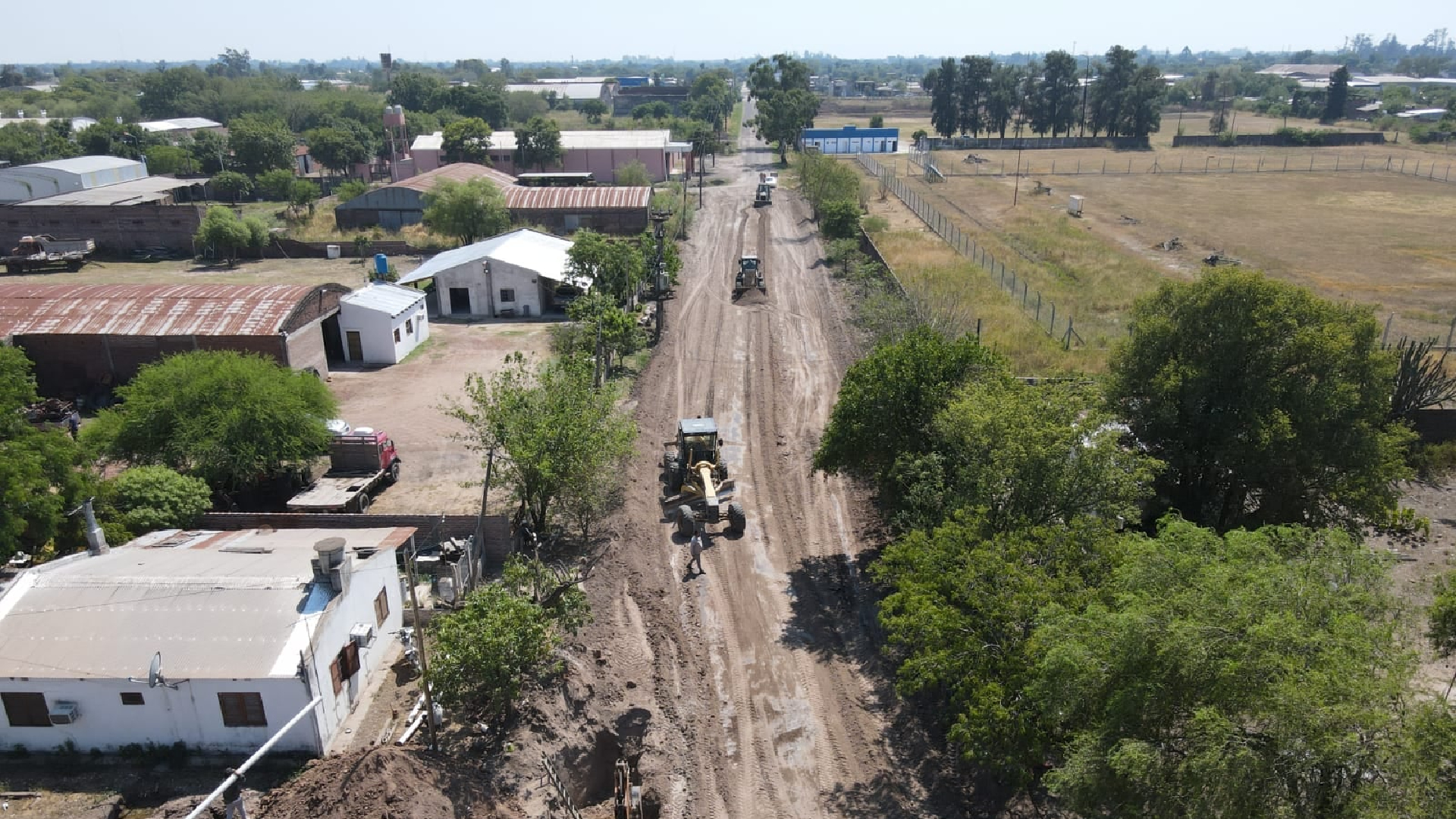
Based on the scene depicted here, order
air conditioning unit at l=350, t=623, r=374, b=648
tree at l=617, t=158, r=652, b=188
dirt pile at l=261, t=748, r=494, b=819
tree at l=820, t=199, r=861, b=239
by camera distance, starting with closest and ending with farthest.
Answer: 1. dirt pile at l=261, t=748, r=494, b=819
2. air conditioning unit at l=350, t=623, r=374, b=648
3. tree at l=820, t=199, r=861, b=239
4. tree at l=617, t=158, r=652, b=188

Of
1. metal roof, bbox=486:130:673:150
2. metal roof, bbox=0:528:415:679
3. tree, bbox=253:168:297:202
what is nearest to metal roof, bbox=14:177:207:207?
tree, bbox=253:168:297:202

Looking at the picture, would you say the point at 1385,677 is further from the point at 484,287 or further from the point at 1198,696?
the point at 484,287

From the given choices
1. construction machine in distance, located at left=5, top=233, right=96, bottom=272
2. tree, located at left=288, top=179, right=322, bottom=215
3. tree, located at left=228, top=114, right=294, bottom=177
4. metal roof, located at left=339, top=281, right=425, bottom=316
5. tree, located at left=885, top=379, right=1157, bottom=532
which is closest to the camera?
tree, located at left=885, top=379, right=1157, bottom=532

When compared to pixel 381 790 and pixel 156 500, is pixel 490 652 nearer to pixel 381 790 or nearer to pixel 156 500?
pixel 381 790

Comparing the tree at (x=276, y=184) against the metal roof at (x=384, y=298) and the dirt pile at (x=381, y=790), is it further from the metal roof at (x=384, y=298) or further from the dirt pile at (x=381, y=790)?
the dirt pile at (x=381, y=790)

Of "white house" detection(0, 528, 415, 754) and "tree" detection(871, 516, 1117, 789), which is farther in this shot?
"white house" detection(0, 528, 415, 754)

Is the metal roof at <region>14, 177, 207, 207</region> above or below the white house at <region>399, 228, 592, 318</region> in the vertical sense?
above

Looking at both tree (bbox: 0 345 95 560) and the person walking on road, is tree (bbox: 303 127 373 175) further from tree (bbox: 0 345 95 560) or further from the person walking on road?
the person walking on road

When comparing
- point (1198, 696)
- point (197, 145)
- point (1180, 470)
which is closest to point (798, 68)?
point (197, 145)
